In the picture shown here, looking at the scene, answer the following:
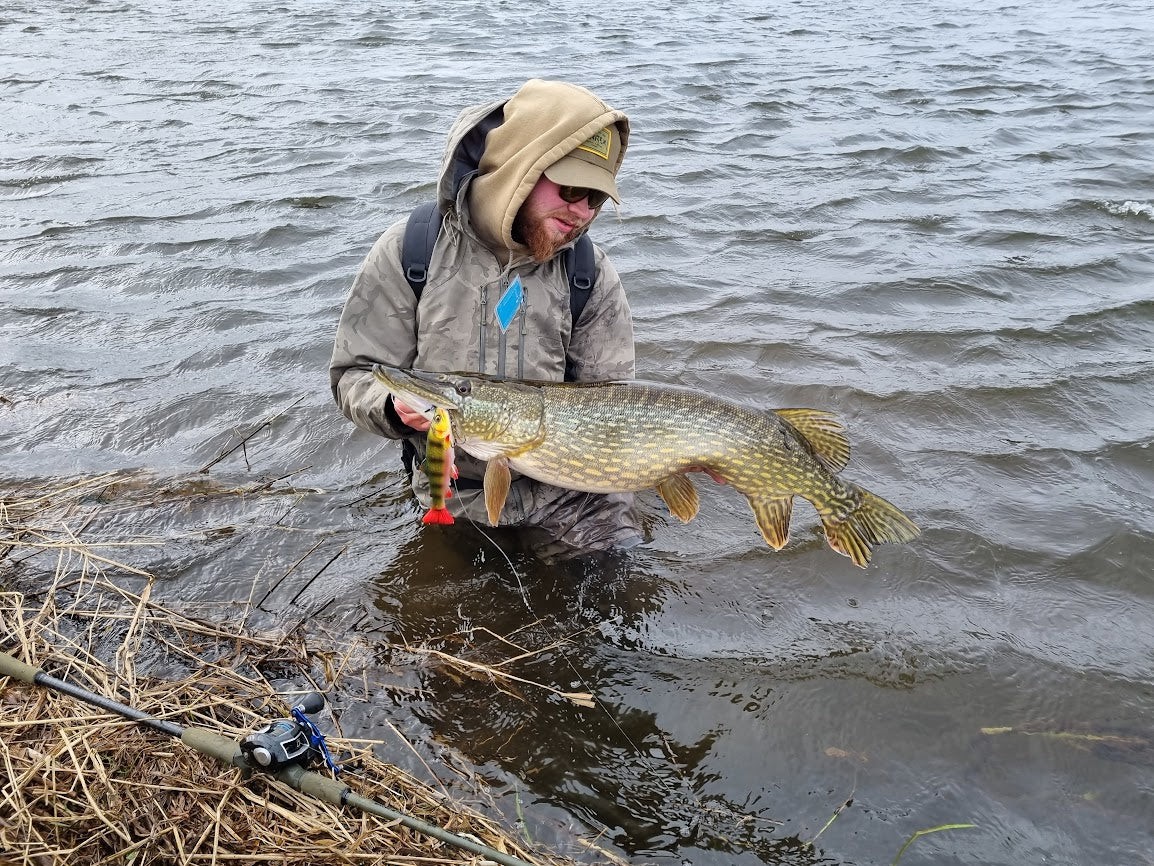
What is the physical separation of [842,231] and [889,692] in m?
5.35

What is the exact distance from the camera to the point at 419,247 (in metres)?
3.60

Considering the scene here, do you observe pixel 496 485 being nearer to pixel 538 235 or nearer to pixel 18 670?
pixel 538 235

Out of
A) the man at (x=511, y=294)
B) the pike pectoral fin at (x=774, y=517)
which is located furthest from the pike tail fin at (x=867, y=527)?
the man at (x=511, y=294)

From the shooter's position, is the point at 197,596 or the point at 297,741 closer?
the point at 297,741

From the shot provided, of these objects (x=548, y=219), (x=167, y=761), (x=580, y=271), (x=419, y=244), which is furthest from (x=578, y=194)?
(x=167, y=761)

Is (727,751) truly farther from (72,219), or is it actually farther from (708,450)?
(72,219)

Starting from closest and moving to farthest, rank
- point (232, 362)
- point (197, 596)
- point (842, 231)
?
1. point (197, 596)
2. point (232, 362)
3. point (842, 231)

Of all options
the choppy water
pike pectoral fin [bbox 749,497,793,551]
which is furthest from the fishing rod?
pike pectoral fin [bbox 749,497,793,551]

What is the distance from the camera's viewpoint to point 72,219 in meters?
7.93

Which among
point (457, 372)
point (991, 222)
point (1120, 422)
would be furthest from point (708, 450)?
point (991, 222)

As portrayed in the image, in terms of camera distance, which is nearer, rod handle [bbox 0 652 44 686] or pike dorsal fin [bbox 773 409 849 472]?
rod handle [bbox 0 652 44 686]

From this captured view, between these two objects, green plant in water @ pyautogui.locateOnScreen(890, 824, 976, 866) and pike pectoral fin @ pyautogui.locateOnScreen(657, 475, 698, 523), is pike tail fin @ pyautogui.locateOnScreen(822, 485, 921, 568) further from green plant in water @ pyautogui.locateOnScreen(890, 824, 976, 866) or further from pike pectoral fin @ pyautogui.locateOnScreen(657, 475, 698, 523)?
green plant in water @ pyautogui.locateOnScreen(890, 824, 976, 866)

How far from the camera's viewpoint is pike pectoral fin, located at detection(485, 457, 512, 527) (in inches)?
137

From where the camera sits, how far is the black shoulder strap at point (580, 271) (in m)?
3.76
